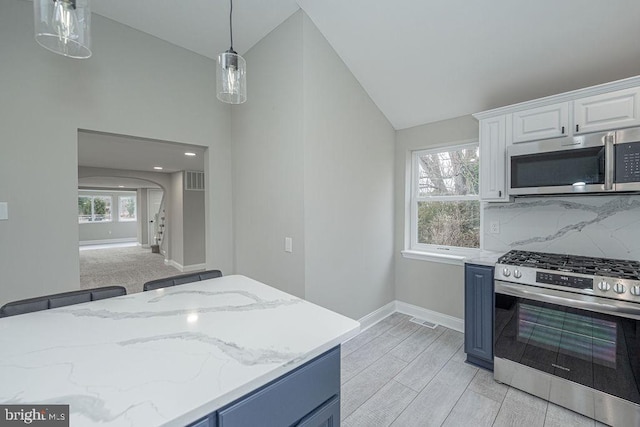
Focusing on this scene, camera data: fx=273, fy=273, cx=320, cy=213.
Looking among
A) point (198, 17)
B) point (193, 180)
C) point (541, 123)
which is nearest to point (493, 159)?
point (541, 123)

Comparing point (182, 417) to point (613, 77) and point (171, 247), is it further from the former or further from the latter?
point (171, 247)

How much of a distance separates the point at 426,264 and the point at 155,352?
3010 millimetres

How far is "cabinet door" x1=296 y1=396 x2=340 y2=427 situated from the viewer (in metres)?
0.92

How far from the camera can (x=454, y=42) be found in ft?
7.52

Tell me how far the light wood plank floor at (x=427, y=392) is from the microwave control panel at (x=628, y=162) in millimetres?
1610

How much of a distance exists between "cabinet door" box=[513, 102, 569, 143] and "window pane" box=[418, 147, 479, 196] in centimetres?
76

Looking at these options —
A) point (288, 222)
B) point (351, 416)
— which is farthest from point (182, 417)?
point (288, 222)

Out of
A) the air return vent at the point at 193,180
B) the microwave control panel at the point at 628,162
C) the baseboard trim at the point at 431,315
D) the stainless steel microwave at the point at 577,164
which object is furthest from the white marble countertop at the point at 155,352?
the air return vent at the point at 193,180

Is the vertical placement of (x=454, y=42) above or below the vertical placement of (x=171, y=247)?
above

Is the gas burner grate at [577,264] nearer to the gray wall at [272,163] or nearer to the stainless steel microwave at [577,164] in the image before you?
the stainless steel microwave at [577,164]

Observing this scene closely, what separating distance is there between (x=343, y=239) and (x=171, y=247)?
5752 millimetres

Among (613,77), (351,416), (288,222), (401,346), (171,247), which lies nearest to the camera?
(351,416)

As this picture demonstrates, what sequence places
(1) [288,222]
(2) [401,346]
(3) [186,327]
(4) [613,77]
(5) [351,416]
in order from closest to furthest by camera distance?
(3) [186,327], (5) [351,416], (4) [613,77], (1) [288,222], (2) [401,346]

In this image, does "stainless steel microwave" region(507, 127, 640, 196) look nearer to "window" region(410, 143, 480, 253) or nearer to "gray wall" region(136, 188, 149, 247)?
"window" region(410, 143, 480, 253)
